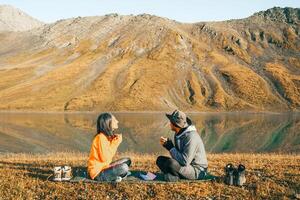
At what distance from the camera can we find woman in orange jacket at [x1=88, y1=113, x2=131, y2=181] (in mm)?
17750

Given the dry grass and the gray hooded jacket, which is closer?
the dry grass

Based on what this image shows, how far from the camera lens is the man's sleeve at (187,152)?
56.9ft

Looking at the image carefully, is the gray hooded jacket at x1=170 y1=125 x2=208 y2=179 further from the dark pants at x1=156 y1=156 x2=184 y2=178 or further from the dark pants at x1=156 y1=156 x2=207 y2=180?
the dark pants at x1=156 y1=156 x2=184 y2=178

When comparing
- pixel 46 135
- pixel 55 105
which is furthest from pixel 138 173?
pixel 55 105

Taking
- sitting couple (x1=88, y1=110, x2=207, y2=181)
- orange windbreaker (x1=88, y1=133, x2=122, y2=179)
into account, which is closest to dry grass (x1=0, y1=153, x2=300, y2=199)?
sitting couple (x1=88, y1=110, x2=207, y2=181)

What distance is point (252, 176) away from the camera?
1934 centimetres

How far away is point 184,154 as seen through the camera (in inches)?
690

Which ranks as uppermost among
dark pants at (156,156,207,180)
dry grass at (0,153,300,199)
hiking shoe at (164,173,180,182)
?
dark pants at (156,156,207,180)

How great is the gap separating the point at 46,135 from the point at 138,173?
59837mm

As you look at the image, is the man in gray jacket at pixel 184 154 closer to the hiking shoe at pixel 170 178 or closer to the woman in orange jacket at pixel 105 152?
the hiking shoe at pixel 170 178

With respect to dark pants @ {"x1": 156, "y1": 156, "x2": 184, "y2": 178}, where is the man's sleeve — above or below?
above

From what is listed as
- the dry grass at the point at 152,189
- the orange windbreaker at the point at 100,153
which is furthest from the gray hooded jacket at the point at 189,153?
→ the orange windbreaker at the point at 100,153

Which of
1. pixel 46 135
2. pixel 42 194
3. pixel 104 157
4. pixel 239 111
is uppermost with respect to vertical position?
pixel 239 111

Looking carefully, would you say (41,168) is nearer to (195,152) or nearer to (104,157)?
(104,157)
